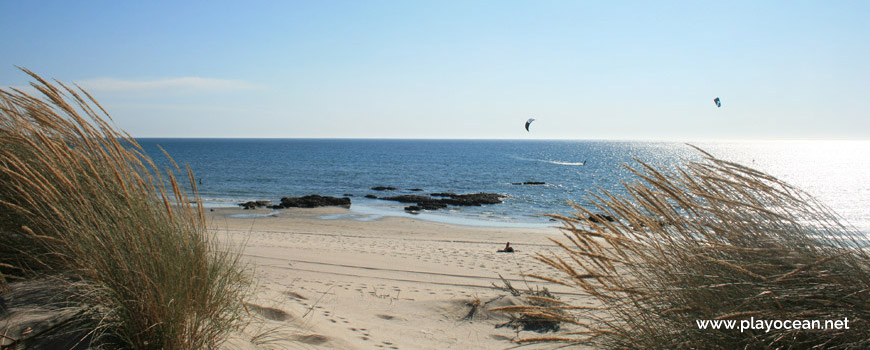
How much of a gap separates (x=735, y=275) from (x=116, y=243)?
3.21 m

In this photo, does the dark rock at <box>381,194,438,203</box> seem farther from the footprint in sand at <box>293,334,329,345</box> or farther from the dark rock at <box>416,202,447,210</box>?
the footprint in sand at <box>293,334,329,345</box>

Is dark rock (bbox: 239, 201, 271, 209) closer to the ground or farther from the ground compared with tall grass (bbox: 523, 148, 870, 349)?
closer to the ground

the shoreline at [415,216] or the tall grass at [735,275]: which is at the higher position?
the tall grass at [735,275]

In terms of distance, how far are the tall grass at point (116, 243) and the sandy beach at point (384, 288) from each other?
413mm

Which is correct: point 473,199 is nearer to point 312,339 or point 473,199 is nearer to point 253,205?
point 253,205

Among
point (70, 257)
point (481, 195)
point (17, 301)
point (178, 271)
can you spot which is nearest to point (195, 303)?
point (178, 271)

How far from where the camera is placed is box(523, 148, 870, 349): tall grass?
6.84ft

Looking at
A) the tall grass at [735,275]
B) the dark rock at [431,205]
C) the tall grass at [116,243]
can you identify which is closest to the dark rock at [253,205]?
the dark rock at [431,205]

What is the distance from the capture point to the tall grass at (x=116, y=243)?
105 inches

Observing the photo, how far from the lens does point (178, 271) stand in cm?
281

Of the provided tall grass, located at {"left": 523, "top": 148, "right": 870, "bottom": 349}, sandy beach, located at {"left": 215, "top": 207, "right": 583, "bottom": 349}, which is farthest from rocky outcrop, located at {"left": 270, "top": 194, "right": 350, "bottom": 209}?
tall grass, located at {"left": 523, "top": 148, "right": 870, "bottom": 349}

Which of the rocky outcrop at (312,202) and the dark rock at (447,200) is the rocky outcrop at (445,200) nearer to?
the dark rock at (447,200)

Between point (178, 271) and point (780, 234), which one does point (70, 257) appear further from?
point (780, 234)

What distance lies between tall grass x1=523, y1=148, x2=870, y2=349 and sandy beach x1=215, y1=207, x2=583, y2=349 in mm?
1322
